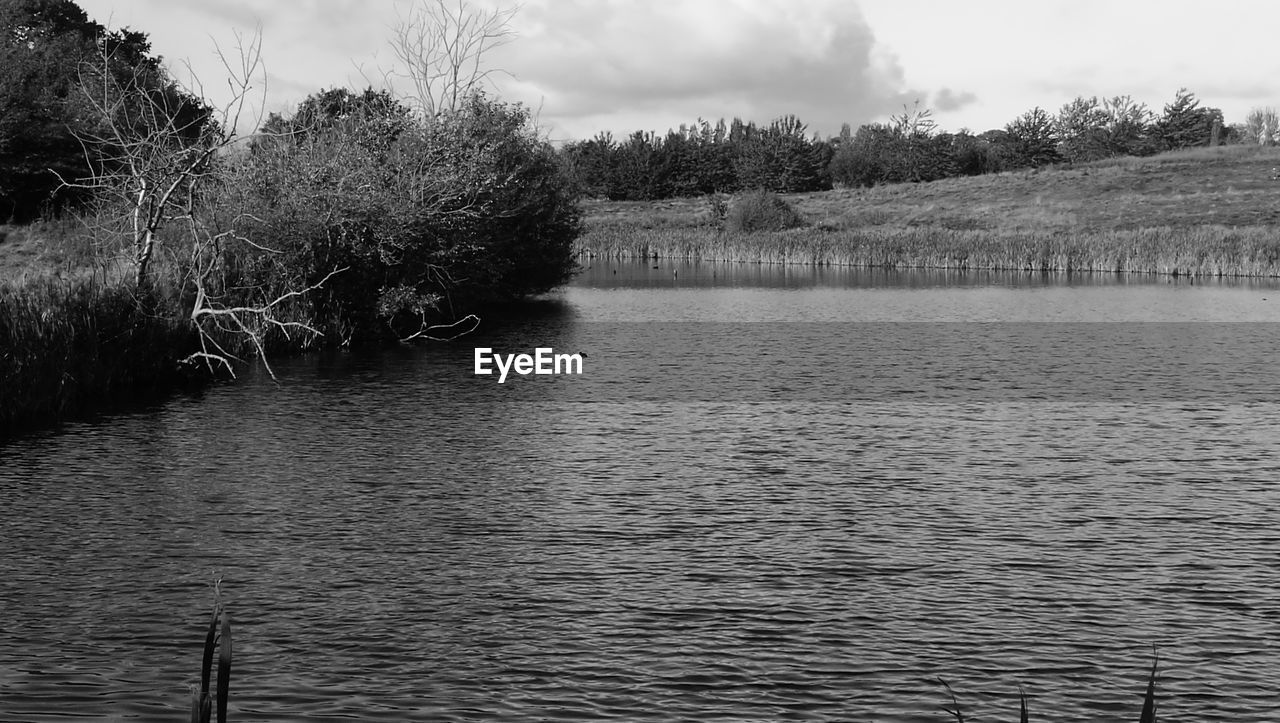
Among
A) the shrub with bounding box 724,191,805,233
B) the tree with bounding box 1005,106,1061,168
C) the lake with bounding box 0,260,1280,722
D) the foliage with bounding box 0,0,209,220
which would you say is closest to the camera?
the lake with bounding box 0,260,1280,722

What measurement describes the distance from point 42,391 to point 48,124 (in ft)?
98.5

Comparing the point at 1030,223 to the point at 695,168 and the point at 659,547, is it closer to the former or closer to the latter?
the point at 695,168

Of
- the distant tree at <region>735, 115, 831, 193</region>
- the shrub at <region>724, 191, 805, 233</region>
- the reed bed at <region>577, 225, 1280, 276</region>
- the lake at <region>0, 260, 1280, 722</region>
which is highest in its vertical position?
the distant tree at <region>735, 115, 831, 193</region>

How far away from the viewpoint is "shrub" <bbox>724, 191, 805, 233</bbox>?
321 feet

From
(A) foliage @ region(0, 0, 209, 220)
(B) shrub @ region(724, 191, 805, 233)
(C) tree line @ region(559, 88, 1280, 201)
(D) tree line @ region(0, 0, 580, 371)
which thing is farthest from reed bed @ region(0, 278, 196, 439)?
(C) tree line @ region(559, 88, 1280, 201)

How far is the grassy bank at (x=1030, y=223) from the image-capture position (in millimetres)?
64625

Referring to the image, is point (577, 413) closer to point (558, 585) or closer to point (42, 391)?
point (42, 391)

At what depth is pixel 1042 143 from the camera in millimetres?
132000

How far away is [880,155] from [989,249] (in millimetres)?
69900

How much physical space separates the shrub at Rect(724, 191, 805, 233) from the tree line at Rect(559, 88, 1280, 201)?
31221 millimetres

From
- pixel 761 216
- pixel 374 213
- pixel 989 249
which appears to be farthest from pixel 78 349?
pixel 761 216

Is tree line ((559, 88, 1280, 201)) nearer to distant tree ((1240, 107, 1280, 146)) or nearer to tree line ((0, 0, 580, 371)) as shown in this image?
distant tree ((1240, 107, 1280, 146))

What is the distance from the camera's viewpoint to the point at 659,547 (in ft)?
42.0

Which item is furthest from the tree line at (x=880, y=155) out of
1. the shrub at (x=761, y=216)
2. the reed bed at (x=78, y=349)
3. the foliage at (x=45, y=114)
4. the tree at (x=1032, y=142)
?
the reed bed at (x=78, y=349)
